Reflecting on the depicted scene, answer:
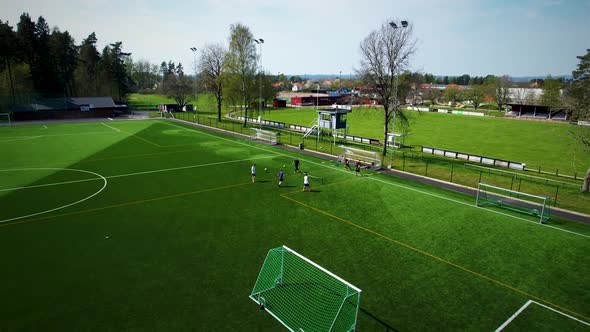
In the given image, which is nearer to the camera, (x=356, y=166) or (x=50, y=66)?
(x=356, y=166)

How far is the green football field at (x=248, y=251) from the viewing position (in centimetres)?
1252

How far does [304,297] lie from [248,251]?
456 cm

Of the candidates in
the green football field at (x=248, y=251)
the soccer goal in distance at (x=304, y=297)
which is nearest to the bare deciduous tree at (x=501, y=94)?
the green football field at (x=248, y=251)

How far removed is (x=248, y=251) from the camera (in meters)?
17.0

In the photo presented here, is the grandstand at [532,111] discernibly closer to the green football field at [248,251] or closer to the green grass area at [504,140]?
the green grass area at [504,140]

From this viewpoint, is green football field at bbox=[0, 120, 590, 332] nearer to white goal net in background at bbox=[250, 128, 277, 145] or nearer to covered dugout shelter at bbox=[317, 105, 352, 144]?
covered dugout shelter at bbox=[317, 105, 352, 144]

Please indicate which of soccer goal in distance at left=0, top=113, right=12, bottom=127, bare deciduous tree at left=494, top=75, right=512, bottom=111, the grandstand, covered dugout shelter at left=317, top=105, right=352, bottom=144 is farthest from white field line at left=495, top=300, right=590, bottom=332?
bare deciduous tree at left=494, top=75, right=512, bottom=111

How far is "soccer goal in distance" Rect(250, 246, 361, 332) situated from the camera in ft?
39.1

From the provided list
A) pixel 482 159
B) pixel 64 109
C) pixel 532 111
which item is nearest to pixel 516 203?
pixel 482 159

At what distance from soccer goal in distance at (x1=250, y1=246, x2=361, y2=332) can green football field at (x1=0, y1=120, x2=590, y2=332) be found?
0.53 metres

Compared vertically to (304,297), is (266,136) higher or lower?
higher

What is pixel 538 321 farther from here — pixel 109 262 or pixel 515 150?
pixel 515 150

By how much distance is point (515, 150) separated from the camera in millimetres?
49562

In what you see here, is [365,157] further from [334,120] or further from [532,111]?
[532,111]
